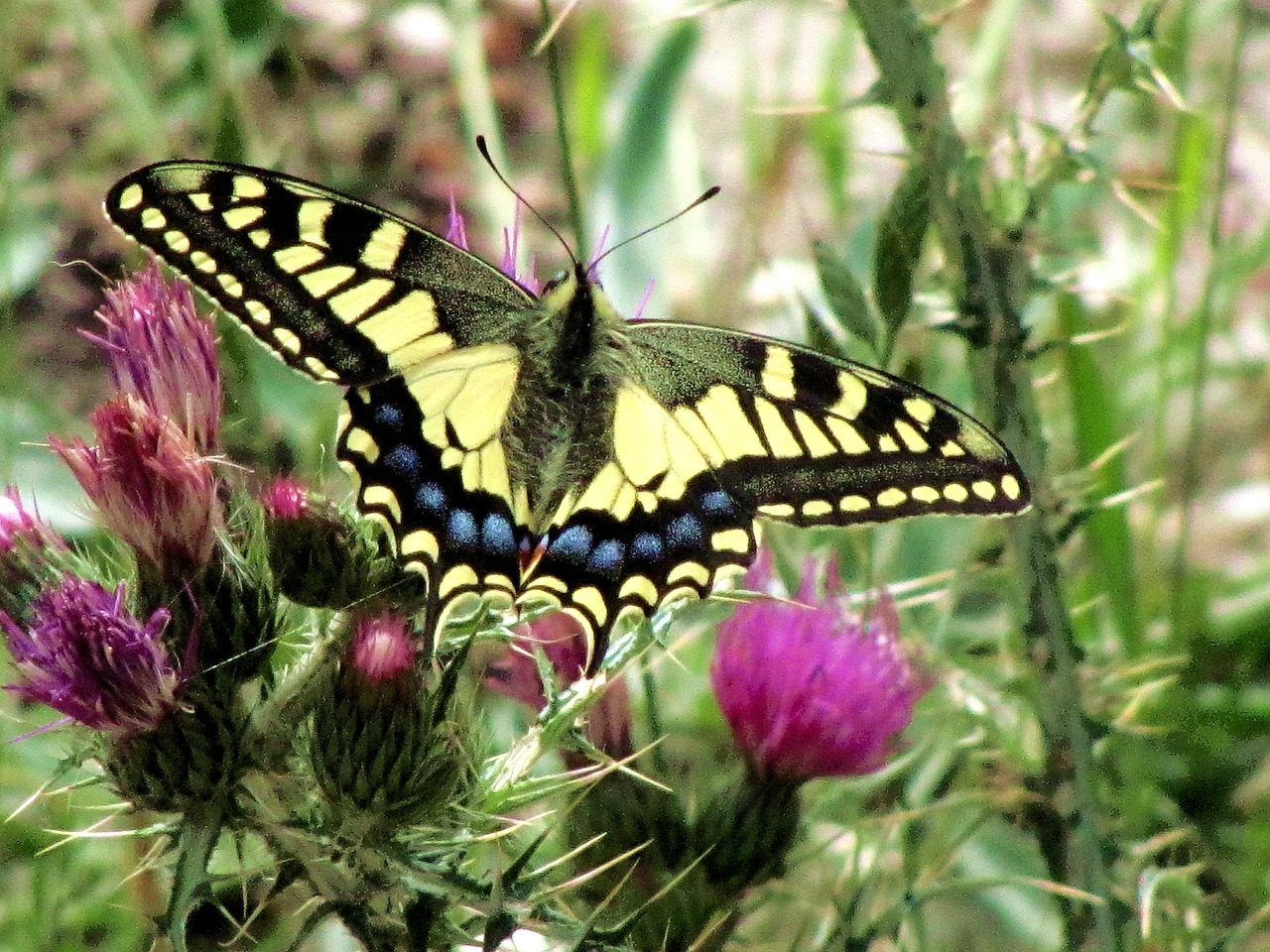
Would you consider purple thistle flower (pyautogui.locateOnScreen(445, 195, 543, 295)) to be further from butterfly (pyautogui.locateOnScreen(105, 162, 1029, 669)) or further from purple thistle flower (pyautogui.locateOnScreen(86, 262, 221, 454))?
purple thistle flower (pyautogui.locateOnScreen(86, 262, 221, 454))

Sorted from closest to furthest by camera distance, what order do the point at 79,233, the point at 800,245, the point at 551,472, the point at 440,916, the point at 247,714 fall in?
the point at 440,916, the point at 247,714, the point at 551,472, the point at 79,233, the point at 800,245

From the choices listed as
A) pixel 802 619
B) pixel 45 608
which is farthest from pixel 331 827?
pixel 802 619

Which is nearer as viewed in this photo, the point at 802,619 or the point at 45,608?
the point at 45,608

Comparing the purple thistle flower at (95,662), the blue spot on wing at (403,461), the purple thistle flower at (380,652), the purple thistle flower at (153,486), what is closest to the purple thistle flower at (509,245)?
the blue spot on wing at (403,461)

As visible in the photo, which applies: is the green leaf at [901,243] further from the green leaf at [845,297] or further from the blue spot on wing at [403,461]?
the blue spot on wing at [403,461]

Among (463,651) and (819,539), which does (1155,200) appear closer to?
(819,539)

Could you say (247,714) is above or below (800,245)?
below

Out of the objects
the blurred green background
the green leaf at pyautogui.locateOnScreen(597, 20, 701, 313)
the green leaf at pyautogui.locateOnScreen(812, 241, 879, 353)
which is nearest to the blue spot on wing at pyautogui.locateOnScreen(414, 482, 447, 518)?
the blurred green background
